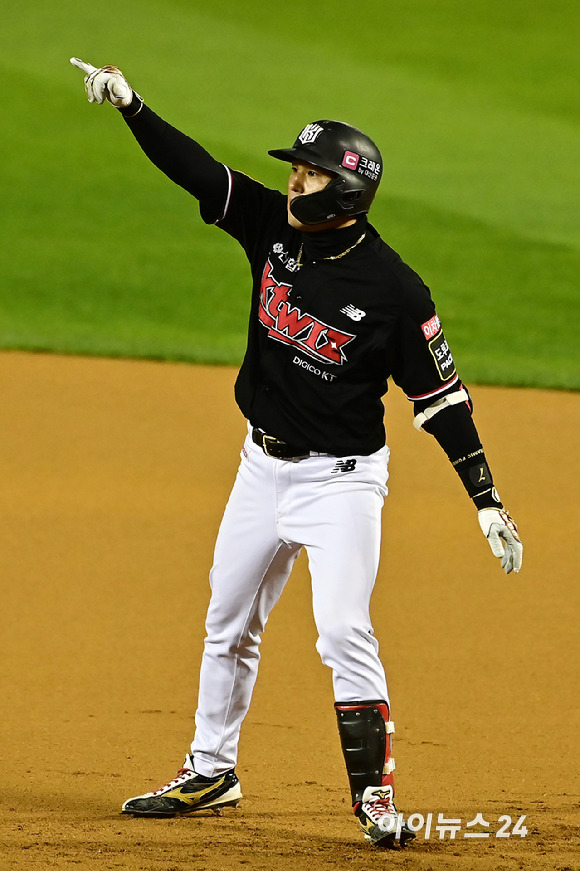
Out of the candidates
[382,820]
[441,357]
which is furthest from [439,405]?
[382,820]

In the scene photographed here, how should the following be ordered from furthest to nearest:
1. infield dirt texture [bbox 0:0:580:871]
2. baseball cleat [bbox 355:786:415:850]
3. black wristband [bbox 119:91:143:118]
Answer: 1. infield dirt texture [bbox 0:0:580:871]
2. black wristband [bbox 119:91:143:118]
3. baseball cleat [bbox 355:786:415:850]

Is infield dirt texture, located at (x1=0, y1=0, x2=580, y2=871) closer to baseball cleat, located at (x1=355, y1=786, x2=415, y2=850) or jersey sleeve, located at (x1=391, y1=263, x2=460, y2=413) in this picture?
baseball cleat, located at (x1=355, y1=786, x2=415, y2=850)

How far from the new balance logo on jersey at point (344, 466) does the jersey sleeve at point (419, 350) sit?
283mm

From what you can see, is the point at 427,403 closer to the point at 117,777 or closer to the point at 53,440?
the point at 117,777

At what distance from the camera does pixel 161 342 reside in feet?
38.1

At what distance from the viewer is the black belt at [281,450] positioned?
411 centimetres

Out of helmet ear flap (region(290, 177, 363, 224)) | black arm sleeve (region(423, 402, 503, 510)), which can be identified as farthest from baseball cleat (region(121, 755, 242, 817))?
helmet ear flap (region(290, 177, 363, 224))

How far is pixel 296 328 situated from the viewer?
4.10 meters

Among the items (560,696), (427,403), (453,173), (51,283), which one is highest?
(453,173)

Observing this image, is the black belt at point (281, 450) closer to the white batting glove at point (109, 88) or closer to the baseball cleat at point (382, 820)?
the baseball cleat at point (382, 820)

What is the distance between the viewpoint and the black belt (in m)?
4.11

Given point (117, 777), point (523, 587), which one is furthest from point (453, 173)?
point (117, 777)

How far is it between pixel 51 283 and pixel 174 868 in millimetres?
10351

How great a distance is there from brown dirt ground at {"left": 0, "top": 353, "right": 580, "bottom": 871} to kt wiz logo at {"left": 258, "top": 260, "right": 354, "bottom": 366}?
158 cm
